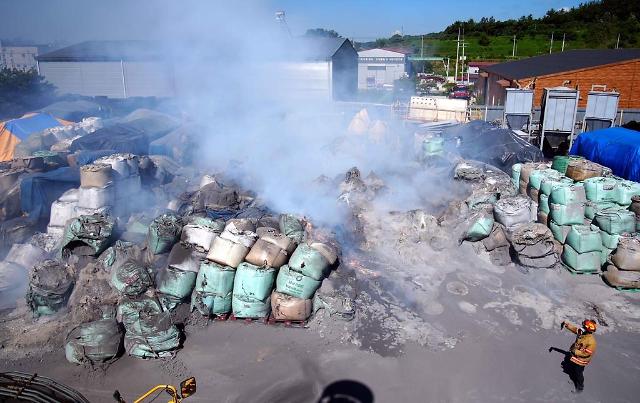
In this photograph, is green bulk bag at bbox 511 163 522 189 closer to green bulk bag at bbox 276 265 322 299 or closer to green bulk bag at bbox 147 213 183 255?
green bulk bag at bbox 276 265 322 299

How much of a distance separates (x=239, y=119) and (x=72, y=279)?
6.54 metres

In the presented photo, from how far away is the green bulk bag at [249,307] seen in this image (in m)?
4.57

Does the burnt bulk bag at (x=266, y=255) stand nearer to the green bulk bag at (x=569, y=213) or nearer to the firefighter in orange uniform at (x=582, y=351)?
the firefighter in orange uniform at (x=582, y=351)

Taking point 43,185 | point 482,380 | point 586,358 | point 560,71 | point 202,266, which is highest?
point 560,71

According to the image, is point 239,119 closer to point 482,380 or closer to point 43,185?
point 43,185

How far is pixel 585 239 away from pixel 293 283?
3.52 meters

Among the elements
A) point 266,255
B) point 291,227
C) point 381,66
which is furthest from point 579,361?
point 381,66

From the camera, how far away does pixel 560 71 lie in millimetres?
14883

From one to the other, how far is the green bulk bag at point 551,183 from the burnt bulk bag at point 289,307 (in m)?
3.53

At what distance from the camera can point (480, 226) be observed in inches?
227

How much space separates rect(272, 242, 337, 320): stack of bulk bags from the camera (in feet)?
15.0

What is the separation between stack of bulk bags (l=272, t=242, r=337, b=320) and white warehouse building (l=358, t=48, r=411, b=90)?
880 inches

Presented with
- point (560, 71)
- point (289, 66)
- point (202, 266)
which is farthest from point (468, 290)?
point (560, 71)

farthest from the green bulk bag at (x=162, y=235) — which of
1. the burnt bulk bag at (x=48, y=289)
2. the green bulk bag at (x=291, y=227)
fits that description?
the green bulk bag at (x=291, y=227)
